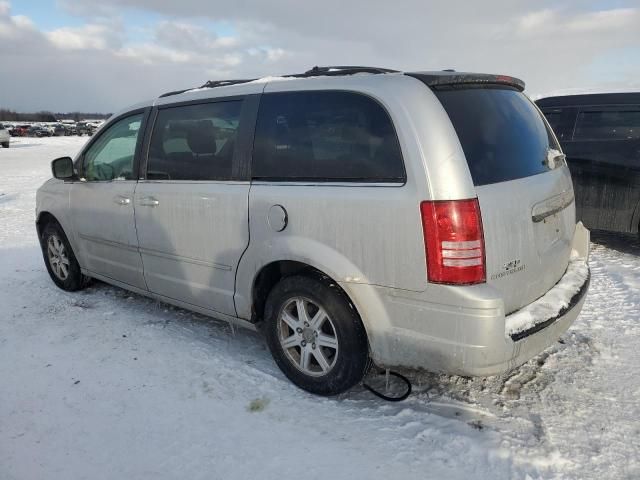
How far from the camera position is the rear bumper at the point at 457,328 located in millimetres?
2408

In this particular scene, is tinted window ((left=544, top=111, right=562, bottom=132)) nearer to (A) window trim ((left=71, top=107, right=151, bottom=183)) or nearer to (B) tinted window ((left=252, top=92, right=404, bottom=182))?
(B) tinted window ((left=252, top=92, right=404, bottom=182))

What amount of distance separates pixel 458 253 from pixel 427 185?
0.35 meters

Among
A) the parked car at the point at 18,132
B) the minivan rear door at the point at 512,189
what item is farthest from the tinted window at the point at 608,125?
the parked car at the point at 18,132

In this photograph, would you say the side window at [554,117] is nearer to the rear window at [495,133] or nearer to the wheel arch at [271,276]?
the rear window at [495,133]

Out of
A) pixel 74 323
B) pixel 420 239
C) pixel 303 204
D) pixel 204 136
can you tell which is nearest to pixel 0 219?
pixel 74 323

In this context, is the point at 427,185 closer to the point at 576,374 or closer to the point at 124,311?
the point at 576,374

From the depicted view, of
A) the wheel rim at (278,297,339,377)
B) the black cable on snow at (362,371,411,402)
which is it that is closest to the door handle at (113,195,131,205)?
the wheel rim at (278,297,339,377)

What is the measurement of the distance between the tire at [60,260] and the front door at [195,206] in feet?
4.43

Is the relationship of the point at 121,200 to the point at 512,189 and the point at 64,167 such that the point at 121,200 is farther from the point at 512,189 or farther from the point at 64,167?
the point at 512,189

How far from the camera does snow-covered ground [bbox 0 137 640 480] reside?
96.9 inches

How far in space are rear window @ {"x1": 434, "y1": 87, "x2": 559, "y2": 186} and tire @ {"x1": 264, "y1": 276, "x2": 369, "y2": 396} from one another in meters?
1.00

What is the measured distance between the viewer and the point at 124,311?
4.43 metres

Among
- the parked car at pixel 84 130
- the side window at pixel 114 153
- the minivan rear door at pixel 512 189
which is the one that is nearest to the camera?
the minivan rear door at pixel 512 189

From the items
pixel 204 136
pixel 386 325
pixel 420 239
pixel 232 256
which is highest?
pixel 204 136
